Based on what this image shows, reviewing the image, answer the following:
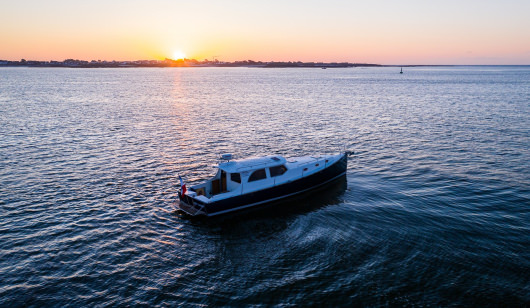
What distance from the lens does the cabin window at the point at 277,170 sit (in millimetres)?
27067

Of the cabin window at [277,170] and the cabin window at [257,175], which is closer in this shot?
the cabin window at [257,175]

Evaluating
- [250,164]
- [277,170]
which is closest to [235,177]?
[250,164]

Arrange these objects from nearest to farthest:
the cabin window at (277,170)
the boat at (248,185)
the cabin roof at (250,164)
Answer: the boat at (248,185) → the cabin roof at (250,164) → the cabin window at (277,170)

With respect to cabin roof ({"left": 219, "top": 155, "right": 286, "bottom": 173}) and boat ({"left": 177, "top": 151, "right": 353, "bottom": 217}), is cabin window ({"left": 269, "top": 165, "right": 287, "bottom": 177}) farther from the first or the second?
cabin roof ({"left": 219, "top": 155, "right": 286, "bottom": 173})

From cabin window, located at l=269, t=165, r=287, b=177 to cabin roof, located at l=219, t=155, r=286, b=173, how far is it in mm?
309

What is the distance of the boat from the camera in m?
25.0

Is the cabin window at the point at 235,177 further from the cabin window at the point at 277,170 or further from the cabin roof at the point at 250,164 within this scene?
the cabin window at the point at 277,170

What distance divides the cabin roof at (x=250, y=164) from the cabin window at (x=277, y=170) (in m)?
0.31

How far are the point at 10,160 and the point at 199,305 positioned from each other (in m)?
30.8

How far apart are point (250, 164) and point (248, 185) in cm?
158

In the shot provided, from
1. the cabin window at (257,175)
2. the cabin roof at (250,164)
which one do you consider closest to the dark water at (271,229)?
the cabin window at (257,175)

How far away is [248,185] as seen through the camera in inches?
1022

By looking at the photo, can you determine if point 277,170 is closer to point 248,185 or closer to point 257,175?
point 257,175

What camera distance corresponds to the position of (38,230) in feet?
75.2
